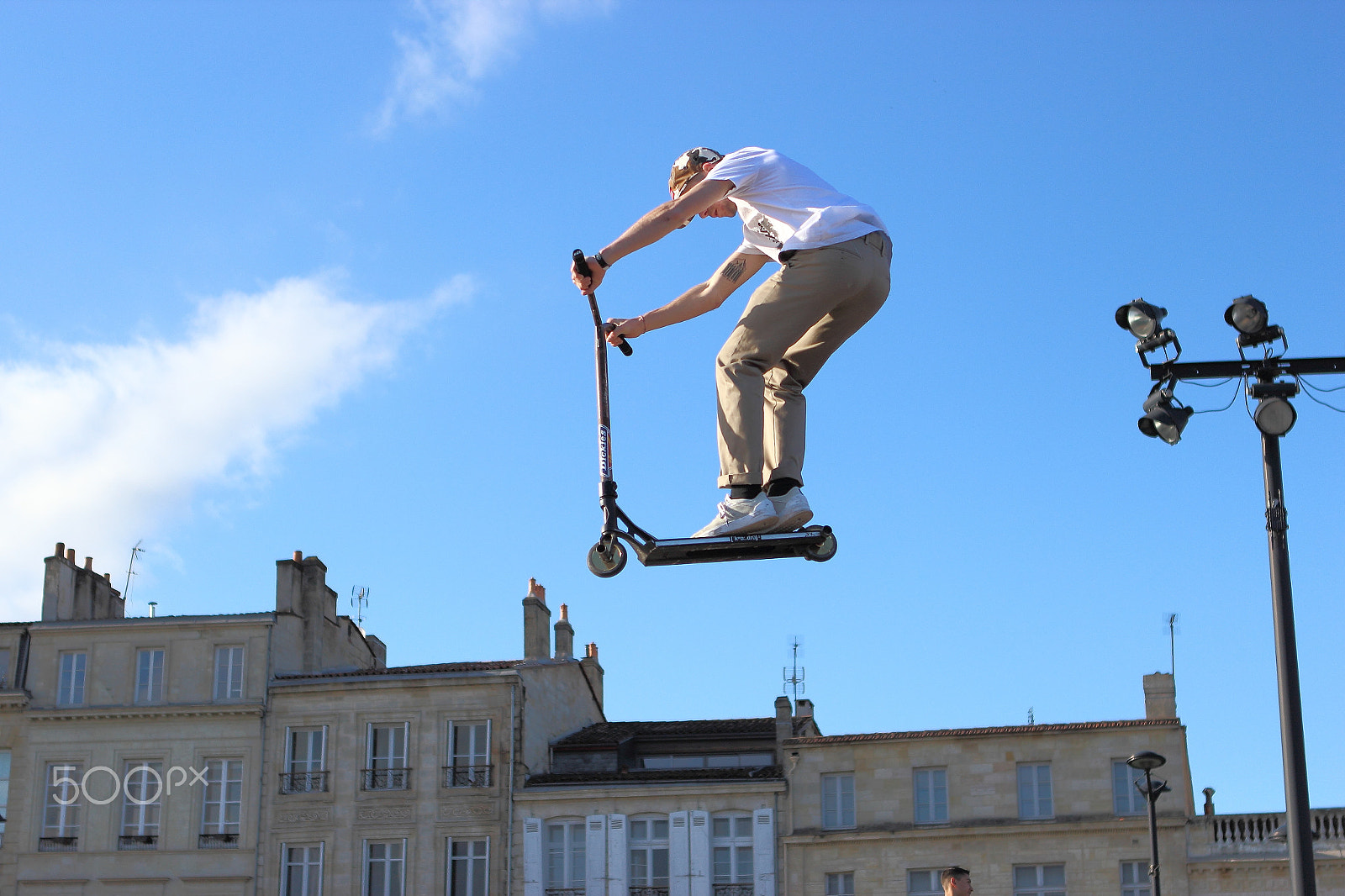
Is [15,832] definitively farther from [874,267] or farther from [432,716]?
[874,267]

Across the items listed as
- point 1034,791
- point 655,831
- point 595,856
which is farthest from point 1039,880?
point 595,856

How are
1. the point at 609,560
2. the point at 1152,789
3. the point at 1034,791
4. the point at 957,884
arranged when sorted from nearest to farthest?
the point at 609,560 → the point at 957,884 → the point at 1152,789 → the point at 1034,791

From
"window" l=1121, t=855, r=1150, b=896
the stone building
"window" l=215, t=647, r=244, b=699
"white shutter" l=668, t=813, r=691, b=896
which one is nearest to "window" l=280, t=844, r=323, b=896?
"window" l=215, t=647, r=244, b=699

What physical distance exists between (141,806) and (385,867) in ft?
21.9

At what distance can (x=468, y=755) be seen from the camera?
145 feet

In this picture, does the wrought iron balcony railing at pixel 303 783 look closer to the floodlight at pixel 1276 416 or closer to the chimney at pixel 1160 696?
the chimney at pixel 1160 696

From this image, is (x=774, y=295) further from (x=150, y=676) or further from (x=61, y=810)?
(x=61, y=810)

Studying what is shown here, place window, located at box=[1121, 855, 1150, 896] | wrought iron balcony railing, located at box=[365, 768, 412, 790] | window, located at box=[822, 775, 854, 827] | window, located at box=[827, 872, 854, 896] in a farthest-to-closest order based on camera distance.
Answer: wrought iron balcony railing, located at box=[365, 768, 412, 790] → window, located at box=[822, 775, 854, 827] → window, located at box=[827, 872, 854, 896] → window, located at box=[1121, 855, 1150, 896]

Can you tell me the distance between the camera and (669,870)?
42406 millimetres

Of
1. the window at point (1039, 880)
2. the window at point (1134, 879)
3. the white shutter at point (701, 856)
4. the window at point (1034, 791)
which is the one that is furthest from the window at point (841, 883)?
the window at point (1134, 879)

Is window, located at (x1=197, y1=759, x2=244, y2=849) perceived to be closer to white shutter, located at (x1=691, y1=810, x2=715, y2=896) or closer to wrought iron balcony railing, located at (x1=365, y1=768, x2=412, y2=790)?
wrought iron balcony railing, located at (x1=365, y1=768, x2=412, y2=790)

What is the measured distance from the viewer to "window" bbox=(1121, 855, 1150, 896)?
133ft

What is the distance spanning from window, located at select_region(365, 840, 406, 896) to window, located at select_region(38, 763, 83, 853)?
A: 25.2 feet

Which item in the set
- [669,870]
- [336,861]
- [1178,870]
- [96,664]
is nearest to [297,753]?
[336,861]
